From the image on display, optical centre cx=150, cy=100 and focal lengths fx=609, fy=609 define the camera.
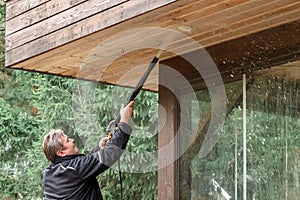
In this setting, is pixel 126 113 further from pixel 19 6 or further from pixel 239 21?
pixel 19 6

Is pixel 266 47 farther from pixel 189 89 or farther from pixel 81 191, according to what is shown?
pixel 81 191

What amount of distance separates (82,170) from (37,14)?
1.17m

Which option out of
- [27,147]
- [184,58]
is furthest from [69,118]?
[184,58]

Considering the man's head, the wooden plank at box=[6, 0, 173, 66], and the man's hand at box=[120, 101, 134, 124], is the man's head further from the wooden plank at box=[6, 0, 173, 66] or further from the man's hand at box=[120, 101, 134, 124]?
the wooden plank at box=[6, 0, 173, 66]

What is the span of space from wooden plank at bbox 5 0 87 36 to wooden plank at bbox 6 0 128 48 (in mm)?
15

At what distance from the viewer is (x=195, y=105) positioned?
4.03m

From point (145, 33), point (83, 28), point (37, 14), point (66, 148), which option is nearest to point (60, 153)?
point (66, 148)

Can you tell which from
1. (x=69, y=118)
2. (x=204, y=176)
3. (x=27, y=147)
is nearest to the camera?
(x=204, y=176)

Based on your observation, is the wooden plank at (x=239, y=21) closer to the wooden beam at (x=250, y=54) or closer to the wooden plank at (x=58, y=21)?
the wooden beam at (x=250, y=54)

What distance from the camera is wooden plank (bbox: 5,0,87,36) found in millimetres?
3721

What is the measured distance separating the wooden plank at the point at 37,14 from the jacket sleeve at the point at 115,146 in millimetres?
814

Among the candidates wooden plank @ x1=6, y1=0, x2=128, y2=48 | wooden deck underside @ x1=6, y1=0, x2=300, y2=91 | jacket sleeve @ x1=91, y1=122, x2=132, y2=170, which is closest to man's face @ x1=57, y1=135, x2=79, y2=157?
jacket sleeve @ x1=91, y1=122, x2=132, y2=170

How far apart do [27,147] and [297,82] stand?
6848 millimetres

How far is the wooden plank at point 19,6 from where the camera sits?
4.03m
